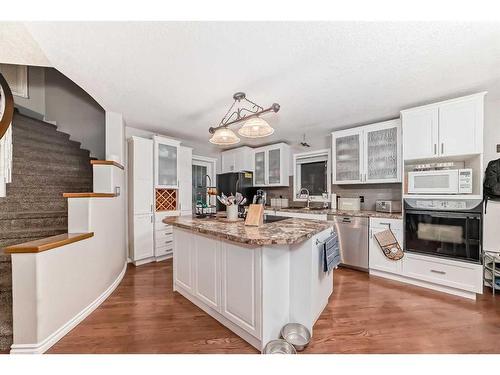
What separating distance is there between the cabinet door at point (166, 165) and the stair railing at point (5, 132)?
5.52 feet

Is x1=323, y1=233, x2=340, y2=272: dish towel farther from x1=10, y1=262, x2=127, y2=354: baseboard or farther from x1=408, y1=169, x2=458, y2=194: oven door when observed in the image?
x1=10, y1=262, x2=127, y2=354: baseboard

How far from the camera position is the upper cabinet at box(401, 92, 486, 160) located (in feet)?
7.64

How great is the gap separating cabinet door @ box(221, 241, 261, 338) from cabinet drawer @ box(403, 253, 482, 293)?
2341 millimetres

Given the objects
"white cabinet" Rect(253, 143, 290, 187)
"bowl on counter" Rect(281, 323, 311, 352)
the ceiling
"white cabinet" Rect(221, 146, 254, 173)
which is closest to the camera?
the ceiling

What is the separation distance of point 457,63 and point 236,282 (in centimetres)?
270

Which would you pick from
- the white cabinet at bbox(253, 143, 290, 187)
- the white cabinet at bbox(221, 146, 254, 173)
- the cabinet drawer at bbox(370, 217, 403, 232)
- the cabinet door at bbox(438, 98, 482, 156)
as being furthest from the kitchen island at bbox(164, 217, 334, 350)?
the white cabinet at bbox(221, 146, 254, 173)

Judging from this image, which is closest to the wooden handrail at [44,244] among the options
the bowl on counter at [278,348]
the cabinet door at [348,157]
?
the bowl on counter at [278,348]

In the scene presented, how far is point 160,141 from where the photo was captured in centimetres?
366

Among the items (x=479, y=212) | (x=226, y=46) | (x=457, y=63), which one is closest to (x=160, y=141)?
(x=226, y=46)

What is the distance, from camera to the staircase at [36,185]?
2.19 meters

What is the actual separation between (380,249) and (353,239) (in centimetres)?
36

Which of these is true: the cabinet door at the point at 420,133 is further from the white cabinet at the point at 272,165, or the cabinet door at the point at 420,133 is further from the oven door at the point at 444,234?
the white cabinet at the point at 272,165

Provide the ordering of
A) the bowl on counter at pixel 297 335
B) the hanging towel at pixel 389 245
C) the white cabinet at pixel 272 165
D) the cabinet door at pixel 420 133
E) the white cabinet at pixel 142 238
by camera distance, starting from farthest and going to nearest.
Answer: the white cabinet at pixel 272 165 → the white cabinet at pixel 142 238 → the hanging towel at pixel 389 245 → the cabinet door at pixel 420 133 → the bowl on counter at pixel 297 335

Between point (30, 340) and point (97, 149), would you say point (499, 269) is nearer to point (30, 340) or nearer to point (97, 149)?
point (30, 340)
